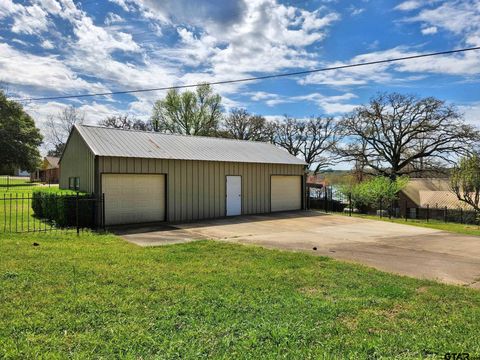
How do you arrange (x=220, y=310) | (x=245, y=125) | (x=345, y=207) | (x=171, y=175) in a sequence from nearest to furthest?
(x=220, y=310) < (x=171, y=175) < (x=345, y=207) < (x=245, y=125)

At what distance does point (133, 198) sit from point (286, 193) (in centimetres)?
865

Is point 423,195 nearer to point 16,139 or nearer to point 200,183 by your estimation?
point 200,183

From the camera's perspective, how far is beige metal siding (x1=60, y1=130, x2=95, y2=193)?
515 inches

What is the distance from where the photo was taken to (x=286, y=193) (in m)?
19.2

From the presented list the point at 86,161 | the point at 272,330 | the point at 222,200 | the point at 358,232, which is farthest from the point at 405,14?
the point at 86,161

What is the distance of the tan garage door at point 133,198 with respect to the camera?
12914mm

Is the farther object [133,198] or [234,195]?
[234,195]

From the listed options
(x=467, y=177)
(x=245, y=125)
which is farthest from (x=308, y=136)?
(x=467, y=177)

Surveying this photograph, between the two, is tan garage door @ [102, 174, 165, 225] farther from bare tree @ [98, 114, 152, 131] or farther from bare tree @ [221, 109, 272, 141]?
bare tree @ [98, 114, 152, 131]

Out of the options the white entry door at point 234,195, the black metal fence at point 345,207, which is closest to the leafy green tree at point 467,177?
the black metal fence at point 345,207

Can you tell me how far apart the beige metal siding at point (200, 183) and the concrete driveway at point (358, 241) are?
1109mm

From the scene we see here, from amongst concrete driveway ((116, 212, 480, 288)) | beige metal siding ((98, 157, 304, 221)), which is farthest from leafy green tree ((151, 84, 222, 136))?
concrete driveway ((116, 212, 480, 288))

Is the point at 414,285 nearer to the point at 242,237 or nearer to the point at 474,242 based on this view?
the point at 242,237

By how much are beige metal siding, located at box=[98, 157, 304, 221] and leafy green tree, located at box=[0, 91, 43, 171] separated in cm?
2810
